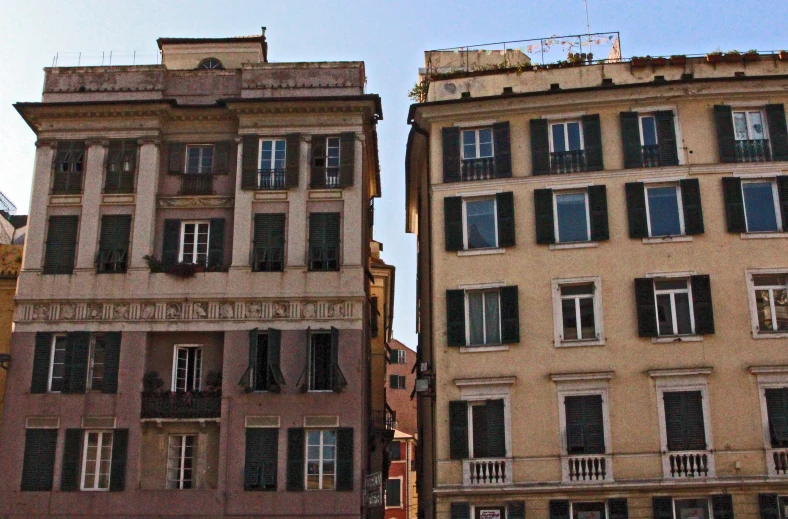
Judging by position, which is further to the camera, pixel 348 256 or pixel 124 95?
pixel 124 95

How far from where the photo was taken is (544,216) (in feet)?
101

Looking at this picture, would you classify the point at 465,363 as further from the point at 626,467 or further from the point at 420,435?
the point at 420,435

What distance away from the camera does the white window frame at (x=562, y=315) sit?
29.4m

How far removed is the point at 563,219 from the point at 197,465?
15088 mm

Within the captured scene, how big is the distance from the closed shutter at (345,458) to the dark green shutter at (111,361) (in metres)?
8.00

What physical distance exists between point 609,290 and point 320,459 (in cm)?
1115

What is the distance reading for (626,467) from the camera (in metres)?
28.1

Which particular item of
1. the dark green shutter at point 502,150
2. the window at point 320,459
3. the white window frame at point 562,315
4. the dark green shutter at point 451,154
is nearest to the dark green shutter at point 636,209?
the white window frame at point 562,315

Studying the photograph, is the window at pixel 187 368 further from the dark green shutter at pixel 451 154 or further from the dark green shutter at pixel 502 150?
the dark green shutter at pixel 502 150

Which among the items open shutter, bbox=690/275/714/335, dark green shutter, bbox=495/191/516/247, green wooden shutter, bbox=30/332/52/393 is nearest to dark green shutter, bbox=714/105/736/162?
open shutter, bbox=690/275/714/335

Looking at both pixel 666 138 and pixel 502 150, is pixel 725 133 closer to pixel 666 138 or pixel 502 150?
pixel 666 138

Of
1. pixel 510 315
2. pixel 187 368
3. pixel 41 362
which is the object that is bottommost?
pixel 187 368

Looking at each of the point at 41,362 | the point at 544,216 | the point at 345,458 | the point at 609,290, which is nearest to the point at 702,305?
the point at 609,290

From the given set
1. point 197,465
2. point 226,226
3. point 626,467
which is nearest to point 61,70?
point 226,226
